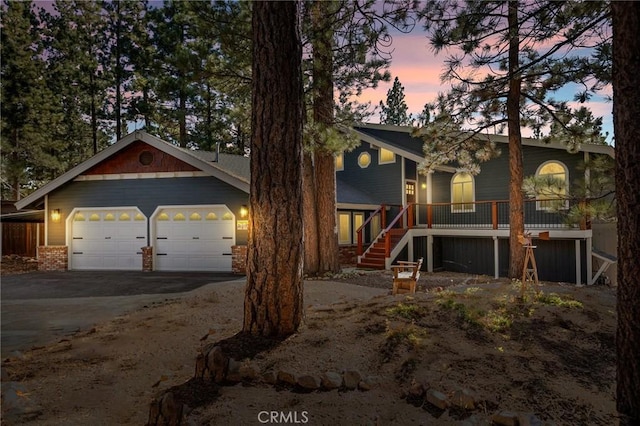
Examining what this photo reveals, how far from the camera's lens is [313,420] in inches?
115

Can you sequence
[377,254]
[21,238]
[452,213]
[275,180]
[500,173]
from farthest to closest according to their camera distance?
[21,238], [452,213], [500,173], [377,254], [275,180]

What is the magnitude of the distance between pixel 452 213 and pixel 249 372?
44.1 ft

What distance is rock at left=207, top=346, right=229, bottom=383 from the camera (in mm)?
3479

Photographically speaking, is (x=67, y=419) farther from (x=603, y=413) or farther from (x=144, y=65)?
(x=144, y=65)

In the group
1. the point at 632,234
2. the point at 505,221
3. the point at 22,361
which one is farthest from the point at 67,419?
the point at 505,221

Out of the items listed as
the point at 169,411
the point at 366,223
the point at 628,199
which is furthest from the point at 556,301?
the point at 366,223

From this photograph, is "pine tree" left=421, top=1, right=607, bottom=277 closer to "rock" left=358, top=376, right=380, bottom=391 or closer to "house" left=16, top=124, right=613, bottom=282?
"house" left=16, top=124, right=613, bottom=282

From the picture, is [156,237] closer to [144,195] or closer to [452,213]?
[144,195]

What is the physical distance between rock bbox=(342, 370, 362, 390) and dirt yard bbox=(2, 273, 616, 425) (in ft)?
0.33

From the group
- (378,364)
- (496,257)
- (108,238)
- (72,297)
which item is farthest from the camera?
(108,238)

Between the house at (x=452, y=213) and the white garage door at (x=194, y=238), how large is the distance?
15.6 feet

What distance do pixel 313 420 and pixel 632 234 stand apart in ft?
9.17

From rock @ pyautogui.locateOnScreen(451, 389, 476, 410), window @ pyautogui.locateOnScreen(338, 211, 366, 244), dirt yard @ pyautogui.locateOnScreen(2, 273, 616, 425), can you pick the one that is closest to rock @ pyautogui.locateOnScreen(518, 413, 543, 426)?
dirt yard @ pyautogui.locateOnScreen(2, 273, 616, 425)

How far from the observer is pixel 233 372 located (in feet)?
11.4
